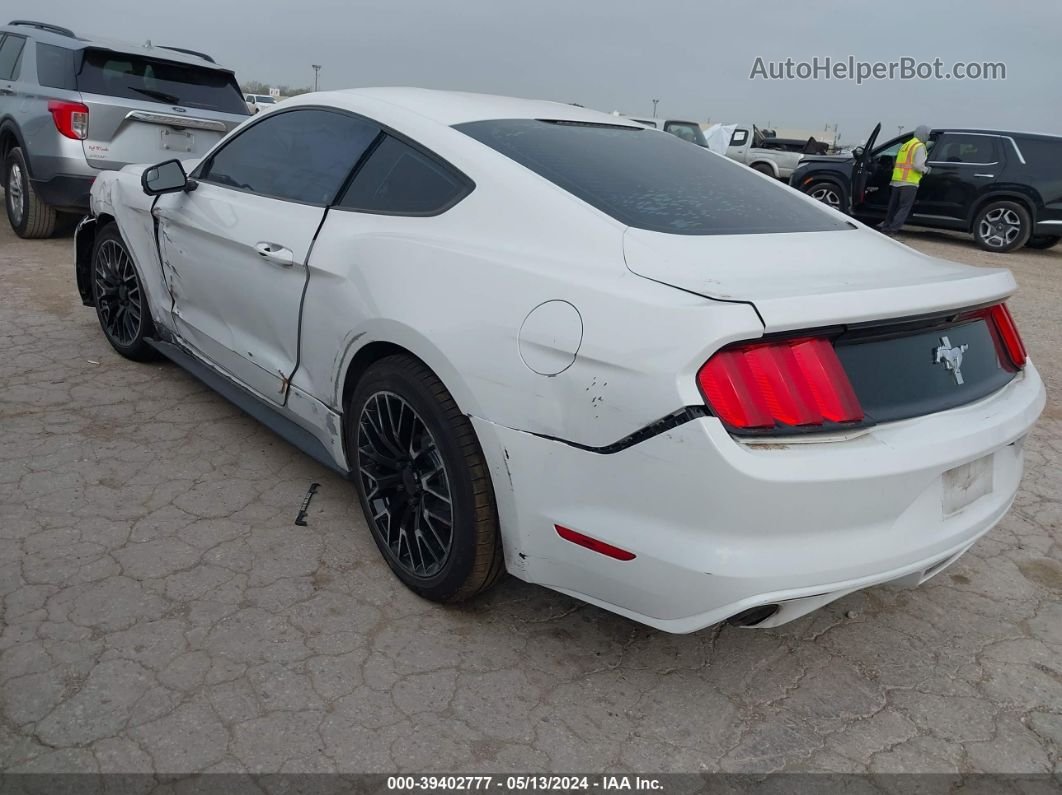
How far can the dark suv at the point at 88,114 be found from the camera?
6602 millimetres

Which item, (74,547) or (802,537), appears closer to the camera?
(802,537)

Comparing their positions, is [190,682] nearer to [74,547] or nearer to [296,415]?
[74,547]

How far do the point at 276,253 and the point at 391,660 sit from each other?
4.74ft

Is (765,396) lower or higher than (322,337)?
higher

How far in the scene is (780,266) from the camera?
2.15 m

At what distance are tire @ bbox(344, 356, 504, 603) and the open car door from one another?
440 inches

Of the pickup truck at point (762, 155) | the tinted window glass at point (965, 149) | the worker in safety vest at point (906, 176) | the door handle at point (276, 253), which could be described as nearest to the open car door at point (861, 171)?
the worker in safety vest at point (906, 176)

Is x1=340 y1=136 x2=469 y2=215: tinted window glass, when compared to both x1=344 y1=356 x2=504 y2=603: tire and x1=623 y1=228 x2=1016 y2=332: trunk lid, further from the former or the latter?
x1=623 y1=228 x2=1016 y2=332: trunk lid

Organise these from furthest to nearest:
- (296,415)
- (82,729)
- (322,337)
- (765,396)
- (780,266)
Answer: (296,415) → (322,337) → (780,266) → (82,729) → (765,396)

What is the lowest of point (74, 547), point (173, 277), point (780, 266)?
point (74, 547)

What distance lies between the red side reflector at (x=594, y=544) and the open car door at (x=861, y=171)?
11430 millimetres

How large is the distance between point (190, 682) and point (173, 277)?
6.90ft

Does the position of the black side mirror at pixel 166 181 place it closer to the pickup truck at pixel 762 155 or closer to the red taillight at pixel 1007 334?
the red taillight at pixel 1007 334

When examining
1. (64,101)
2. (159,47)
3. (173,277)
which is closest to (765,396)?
(173,277)
